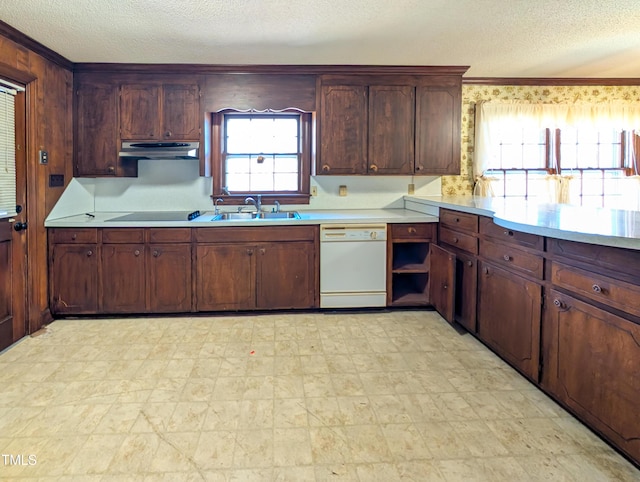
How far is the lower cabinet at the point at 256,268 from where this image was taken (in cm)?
374

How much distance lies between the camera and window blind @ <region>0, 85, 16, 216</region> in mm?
3014

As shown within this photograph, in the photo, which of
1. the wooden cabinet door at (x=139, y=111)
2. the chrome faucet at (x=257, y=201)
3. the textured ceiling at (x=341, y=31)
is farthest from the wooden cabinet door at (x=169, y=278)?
the textured ceiling at (x=341, y=31)

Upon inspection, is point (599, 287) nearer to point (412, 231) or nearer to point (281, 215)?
point (412, 231)

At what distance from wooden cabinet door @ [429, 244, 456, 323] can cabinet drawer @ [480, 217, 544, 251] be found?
377 mm

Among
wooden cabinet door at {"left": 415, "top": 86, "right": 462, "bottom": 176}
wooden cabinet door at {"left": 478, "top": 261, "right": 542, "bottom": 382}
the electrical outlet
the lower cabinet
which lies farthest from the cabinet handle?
the electrical outlet

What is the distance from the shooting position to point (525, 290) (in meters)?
2.45

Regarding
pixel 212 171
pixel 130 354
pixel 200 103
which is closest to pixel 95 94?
pixel 200 103

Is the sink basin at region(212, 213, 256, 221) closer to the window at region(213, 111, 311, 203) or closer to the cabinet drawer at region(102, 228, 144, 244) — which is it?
the window at region(213, 111, 311, 203)

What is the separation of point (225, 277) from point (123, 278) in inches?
34.2

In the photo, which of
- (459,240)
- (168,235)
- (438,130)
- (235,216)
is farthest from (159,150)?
(459,240)

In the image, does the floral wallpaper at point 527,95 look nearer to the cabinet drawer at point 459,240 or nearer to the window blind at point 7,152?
the cabinet drawer at point 459,240

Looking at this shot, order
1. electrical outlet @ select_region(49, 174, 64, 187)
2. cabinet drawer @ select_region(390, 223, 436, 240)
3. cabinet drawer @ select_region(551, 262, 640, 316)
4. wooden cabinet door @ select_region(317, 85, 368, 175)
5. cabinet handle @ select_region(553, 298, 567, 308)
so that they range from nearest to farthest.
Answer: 1. cabinet drawer @ select_region(551, 262, 640, 316)
2. cabinet handle @ select_region(553, 298, 567, 308)
3. electrical outlet @ select_region(49, 174, 64, 187)
4. cabinet drawer @ select_region(390, 223, 436, 240)
5. wooden cabinet door @ select_region(317, 85, 368, 175)

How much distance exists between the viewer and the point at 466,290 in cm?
328

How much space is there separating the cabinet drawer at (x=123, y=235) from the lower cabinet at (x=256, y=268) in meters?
0.49
